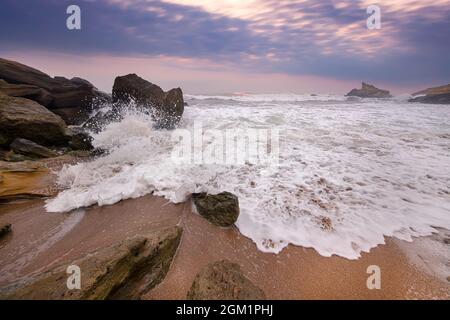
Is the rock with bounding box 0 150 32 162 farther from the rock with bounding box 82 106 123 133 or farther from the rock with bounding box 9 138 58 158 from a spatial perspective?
the rock with bounding box 82 106 123 133

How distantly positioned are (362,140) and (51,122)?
9250 millimetres

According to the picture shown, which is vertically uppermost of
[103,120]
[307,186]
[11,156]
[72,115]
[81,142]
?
[72,115]

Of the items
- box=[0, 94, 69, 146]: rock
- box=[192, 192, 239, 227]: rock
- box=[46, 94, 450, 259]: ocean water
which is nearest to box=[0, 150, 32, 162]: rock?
box=[0, 94, 69, 146]: rock

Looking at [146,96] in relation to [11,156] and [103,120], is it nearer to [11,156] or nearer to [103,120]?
[103,120]

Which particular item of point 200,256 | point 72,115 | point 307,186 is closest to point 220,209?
point 200,256

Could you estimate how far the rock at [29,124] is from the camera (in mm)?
6020

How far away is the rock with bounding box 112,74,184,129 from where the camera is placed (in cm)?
943

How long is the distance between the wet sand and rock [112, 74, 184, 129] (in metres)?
6.24

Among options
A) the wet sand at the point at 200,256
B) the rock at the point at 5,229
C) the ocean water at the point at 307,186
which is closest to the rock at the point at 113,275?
the wet sand at the point at 200,256

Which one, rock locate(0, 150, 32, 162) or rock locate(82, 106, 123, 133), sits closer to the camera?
rock locate(0, 150, 32, 162)

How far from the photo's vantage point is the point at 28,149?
5.77 metres

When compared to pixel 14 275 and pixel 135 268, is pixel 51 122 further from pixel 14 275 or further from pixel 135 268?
pixel 135 268

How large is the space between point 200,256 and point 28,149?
5.68m

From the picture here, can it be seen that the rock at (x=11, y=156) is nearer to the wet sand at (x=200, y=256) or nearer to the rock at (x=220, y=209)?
the wet sand at (x=200, y=256)
